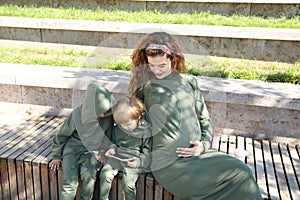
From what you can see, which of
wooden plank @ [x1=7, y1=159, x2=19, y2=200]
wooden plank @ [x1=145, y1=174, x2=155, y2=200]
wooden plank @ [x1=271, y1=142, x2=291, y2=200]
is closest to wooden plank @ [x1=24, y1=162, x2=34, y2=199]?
wooden plank @ [x1=7, y1=159, x2=19, y2=200]

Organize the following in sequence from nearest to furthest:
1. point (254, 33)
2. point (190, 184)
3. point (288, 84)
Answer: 1. point (190, 184)
2. point (288, 84)
3. point (254, 33)

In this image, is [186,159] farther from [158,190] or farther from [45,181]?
[45,181]

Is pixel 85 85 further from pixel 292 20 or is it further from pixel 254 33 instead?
pixel 292 20

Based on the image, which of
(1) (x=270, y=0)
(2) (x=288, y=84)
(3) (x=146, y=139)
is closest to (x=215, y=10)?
(1) (x=270, y=0)

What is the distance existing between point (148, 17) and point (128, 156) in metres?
3.88

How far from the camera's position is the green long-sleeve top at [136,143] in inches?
104

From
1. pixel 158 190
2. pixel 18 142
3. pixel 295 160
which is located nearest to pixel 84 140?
pixel 158 190

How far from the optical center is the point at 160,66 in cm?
249

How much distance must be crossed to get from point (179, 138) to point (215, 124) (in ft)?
1.59

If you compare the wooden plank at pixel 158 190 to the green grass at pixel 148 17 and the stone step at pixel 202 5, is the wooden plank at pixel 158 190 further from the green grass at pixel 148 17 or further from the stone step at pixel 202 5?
the stone step at pixel 202 5

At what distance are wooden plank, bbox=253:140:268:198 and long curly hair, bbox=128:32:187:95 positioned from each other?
1049 millimetres

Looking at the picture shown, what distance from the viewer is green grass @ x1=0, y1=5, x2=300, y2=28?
570cm

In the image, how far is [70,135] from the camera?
2.75 m

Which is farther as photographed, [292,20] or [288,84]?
[292,20]
